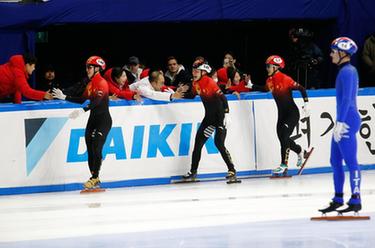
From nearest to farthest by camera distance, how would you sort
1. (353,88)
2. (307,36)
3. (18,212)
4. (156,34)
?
1. (353,88)
2. (18,212)
3. (307,36)
4. (156,34)

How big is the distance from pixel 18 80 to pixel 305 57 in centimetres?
497

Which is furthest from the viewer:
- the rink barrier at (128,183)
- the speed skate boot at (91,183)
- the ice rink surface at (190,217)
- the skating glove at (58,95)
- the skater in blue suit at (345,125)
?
the skating glove at (58,95)

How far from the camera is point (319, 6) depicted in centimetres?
1759

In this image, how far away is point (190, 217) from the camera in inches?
445

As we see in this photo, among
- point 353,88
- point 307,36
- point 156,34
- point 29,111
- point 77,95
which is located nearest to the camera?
point 353,88

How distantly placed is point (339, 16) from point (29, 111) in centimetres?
610

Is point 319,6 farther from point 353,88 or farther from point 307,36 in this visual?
point 353,88

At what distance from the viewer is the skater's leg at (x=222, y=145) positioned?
48.0 feet

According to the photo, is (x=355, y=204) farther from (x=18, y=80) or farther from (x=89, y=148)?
(x=18, y=80)

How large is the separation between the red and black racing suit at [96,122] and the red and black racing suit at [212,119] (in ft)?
4.38

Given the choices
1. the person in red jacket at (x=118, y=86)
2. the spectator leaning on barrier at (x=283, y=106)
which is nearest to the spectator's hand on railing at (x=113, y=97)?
the person in red jacket at (x=118, y=86)

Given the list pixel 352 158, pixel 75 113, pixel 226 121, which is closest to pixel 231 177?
pixel 226 121

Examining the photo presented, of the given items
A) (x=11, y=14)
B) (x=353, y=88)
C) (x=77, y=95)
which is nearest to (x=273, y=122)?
(x=77, y=95)

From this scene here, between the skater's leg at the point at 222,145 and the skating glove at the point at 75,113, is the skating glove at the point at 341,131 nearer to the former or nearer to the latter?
the skater's leg at the point at 222,145
